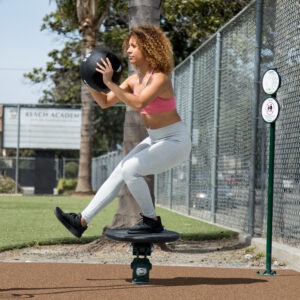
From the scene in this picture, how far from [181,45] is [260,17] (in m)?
15.6

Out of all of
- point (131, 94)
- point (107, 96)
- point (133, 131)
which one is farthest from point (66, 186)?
point (131, 94)

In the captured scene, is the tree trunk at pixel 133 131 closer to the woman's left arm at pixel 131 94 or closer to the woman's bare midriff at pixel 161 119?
the woman's bare midriff at pixel 161 119

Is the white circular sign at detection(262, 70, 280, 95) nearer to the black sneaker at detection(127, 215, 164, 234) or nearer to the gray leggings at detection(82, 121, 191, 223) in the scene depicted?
the gray leggings at detection(82, 121, 191, 223)

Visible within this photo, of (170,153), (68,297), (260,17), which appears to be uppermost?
(260,17)

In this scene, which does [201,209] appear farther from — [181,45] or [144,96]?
[181,45]

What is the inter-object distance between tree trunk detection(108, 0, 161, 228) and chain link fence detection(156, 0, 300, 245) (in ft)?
5.04

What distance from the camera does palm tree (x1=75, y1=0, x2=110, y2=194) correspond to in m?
26.1

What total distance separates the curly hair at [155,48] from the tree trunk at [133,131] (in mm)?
3055

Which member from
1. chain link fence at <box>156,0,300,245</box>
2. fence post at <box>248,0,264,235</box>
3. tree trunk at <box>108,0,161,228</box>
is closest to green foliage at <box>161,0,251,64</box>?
chain link fence at <box>156,0,300,245</box>

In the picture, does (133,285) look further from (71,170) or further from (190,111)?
(71,170)

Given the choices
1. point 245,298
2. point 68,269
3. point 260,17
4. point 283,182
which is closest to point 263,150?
point 283,182

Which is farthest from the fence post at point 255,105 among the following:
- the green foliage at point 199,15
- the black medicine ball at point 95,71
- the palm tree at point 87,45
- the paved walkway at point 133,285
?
the palm tree at point 87,45

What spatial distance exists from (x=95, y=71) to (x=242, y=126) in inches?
212

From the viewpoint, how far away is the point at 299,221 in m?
8.10
